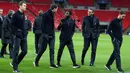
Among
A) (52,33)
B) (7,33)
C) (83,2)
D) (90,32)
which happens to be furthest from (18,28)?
(83,2)

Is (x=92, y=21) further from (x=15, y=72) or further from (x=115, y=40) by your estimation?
(x=15, y=72)

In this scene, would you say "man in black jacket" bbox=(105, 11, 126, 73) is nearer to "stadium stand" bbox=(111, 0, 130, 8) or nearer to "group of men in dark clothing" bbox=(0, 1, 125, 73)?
"group of men in dark clothing" bbox=(0, 1, 125, 73)

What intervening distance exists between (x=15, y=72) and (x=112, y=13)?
1975 inches

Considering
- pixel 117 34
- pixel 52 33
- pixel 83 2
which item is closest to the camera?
pixel 117 34

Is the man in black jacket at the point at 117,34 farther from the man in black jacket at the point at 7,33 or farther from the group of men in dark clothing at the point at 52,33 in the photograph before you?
the man in black jacket at the point at 7,33

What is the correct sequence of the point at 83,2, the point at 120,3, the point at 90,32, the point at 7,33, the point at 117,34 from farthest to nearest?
the point at 120,3, the point at 83,2, the point at 7,33, the point at 90,32, the point at 117,34

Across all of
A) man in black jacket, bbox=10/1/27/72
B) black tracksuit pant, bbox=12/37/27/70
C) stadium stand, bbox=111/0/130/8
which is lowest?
stadium stand, bbox=111/0/130/8

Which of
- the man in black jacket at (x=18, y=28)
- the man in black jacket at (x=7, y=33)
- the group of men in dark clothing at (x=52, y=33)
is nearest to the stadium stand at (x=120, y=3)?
the group of men in dark clothing at (x=52, y=33)

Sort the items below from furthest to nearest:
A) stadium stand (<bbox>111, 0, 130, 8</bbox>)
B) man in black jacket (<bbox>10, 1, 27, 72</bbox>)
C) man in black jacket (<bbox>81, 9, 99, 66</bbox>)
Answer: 1. stadium stand (<bbox>111, 0, 130, 8</bbox>)
2. man in black jacket (<bbox>81, 9, 99, 66</bbox>)
3. man in black jacket (<bbox>10, 1, 27, 72</bbox>)

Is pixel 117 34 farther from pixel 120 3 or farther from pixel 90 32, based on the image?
pixel 120 3

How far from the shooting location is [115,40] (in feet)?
50.3

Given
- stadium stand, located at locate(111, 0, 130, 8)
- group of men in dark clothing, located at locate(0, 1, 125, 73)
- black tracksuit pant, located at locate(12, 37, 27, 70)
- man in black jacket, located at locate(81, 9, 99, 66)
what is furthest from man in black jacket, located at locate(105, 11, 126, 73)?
stadium stand, located at locate(111, 0, 130, 8)

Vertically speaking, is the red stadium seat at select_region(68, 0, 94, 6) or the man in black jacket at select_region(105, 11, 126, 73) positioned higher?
the man in black jacket at select_region(105, 11, 126, 73)

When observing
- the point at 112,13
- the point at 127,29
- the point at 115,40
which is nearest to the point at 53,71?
the point at 115,40
